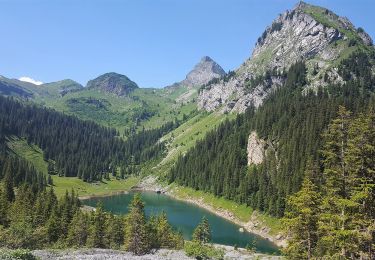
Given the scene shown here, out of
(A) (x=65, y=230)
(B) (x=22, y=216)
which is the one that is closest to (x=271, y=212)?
(A) (x=65, y=230)

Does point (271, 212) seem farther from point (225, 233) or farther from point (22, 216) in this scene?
point (22, 216)

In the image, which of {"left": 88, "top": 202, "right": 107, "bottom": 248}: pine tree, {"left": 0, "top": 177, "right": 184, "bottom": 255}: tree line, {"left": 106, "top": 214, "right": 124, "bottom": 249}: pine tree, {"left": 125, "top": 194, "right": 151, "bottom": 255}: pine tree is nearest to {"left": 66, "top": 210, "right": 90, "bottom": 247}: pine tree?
{"left": 0, "top": 177, "right": 184, "bottom": 255}: tree line

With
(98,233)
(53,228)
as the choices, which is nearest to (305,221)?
(98,233)

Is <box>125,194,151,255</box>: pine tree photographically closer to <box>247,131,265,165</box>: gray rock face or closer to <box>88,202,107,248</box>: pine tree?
<box>88,202,107,248</box>: pine tree

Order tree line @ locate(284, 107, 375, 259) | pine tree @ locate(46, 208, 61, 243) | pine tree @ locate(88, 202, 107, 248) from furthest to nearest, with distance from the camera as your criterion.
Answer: pine tree @ locate(46, 208, 61, 243), pine tree @ locate(88, 202, 107, 248), tree line @ locate(284, 107, 375, 259)

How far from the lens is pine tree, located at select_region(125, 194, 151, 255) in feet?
188

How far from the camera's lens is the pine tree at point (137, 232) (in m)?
57.3

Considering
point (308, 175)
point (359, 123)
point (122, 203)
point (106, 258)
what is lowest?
point (122, 203)

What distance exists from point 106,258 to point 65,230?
50192mm

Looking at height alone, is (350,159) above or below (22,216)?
above

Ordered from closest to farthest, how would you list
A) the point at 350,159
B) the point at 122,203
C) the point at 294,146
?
the point at 350,159, the point at 294,146, the point at 122,203

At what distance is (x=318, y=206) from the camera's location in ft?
149

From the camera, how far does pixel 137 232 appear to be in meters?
59.5

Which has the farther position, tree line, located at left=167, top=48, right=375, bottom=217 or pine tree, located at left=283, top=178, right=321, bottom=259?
tree line, located at left=167, top=48, right=375, bottom=217
